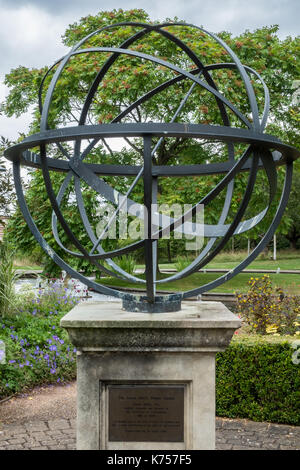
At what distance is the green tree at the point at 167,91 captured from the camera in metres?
13.0

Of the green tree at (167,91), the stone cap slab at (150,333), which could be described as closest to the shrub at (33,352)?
the stone cap slab at (150,333)

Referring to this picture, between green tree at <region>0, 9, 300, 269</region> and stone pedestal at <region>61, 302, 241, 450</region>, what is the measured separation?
8.73 metres

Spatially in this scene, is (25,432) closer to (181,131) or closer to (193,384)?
(193,384)

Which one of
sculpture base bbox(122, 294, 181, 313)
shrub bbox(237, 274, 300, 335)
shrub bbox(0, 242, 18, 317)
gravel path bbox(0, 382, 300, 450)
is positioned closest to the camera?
sculpture base bbox(122, 294, 181, 313)

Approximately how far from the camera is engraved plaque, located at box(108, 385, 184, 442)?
3230 millimetres

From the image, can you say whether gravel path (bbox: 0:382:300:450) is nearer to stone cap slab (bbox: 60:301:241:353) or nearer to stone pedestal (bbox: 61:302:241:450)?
stone pedestal (bbox: 61:302:241:450)

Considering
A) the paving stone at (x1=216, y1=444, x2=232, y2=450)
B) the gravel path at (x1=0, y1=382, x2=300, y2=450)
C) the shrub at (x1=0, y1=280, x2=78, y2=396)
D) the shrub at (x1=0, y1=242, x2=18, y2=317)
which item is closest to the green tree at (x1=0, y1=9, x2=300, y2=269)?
the shrub at (x1=0, y1=242, x2=18, y2=317)

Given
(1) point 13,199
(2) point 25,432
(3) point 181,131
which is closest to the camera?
(3) point 181,131

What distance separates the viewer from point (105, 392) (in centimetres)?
326

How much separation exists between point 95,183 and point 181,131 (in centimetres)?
120

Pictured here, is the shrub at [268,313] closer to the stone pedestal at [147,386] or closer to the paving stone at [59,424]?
the paving stone at [59,424]

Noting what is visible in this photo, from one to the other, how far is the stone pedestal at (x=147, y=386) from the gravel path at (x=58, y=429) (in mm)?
1784

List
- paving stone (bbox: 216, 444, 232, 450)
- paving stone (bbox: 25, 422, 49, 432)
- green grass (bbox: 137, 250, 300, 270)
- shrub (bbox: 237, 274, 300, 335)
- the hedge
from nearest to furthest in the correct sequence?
1. paving stone (bbox: 216, 444, 232, 450)
2. paving stone (bbox: 25, 422, 49, 432)
3. the hedge
4. shrub (bbox: 237, 274, 300, 335)
5. green grass (bbox: 137, 250, 300, 270)
